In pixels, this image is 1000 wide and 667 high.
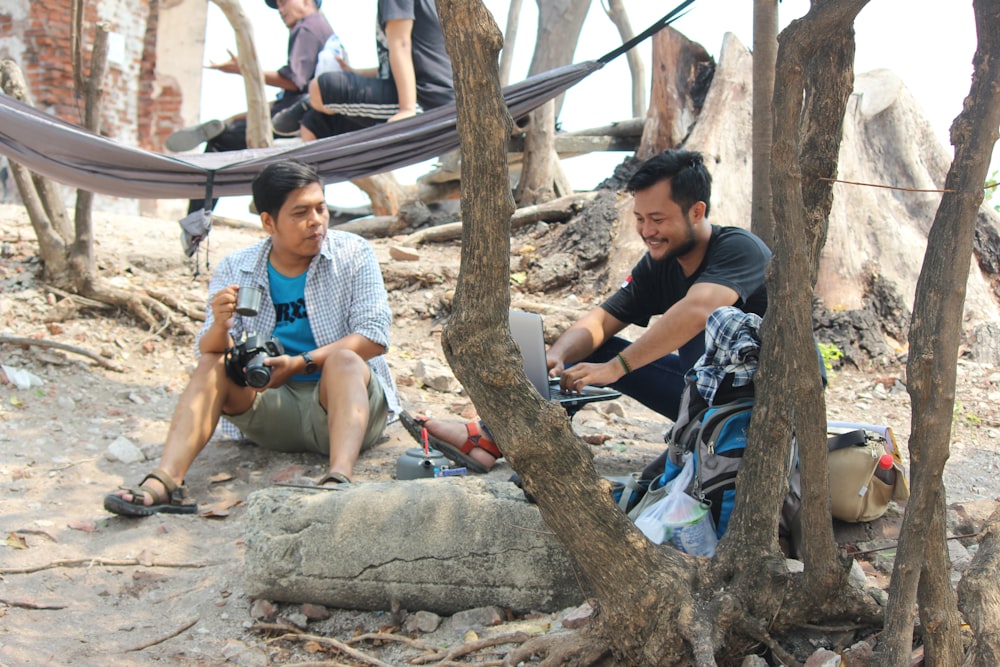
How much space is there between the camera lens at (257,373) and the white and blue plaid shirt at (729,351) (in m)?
1.56

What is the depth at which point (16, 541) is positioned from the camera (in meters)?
2.94

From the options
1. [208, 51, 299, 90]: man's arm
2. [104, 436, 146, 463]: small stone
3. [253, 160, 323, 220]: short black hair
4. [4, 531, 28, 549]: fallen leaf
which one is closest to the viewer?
[4, 531, 28, 549]: fallen leaf

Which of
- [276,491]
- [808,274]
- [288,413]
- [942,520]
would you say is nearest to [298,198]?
[288,413]

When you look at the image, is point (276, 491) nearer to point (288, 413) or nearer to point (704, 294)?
point (288, 413)

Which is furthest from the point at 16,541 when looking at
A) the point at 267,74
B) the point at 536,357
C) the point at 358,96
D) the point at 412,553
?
the point at 267,74

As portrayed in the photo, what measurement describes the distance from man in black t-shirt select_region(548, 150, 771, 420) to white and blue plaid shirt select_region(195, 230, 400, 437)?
0.78 m

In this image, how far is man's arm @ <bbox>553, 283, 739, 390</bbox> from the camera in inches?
115

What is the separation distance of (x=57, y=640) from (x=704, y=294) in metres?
2.02

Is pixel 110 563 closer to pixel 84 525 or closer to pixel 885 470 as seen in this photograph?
pixel 84 525

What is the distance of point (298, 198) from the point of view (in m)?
3.50

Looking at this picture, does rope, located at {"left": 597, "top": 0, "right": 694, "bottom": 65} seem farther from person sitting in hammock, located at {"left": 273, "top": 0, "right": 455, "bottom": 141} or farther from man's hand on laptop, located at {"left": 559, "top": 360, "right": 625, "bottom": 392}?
man's hand on laptop, located at {"left": 559, "top": 360, "right": 625, "bottom": 392}

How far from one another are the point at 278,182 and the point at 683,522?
199cm

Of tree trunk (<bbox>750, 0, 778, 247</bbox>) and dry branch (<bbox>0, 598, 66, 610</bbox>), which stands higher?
tree trunk (<bbox>750, 0, 778, 247</bbox>)

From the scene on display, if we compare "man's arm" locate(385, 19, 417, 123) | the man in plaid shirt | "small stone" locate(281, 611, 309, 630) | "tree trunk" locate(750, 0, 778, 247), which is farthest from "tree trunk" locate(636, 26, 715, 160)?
"small stone" locate(281, 611, 309, 630)
